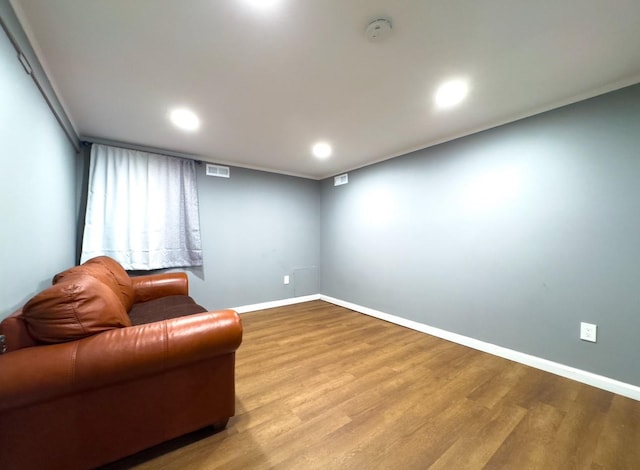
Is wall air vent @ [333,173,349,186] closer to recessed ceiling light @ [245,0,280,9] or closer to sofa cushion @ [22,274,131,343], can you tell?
recessed ceiling light @ [245,0,280,9]

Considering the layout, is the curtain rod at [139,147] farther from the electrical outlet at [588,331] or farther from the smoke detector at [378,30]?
the electrical outlet at [588,331]

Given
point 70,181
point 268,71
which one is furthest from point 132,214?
point 268,71

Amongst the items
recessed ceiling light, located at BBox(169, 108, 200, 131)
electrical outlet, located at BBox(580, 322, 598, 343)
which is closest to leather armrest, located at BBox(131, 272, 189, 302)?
recessed ceiling light, located at BBox(169, 108, 200, 131)

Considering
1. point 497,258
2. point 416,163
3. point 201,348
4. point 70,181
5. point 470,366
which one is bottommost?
point 470,366

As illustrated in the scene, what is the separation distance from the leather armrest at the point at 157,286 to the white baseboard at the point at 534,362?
264cm

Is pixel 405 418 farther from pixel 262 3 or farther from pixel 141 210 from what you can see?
pixel 141 210

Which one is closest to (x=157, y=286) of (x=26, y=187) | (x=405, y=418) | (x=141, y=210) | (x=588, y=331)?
(x=141, y=210)

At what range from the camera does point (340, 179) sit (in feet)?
13.5

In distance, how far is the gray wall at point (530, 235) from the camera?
5.82 feet

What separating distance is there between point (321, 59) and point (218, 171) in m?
2.49

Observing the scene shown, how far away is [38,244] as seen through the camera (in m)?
1.67

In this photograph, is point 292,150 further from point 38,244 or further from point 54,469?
point 54,469

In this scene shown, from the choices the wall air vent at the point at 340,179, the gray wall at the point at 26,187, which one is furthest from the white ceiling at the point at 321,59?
the wall air vent at the point at 340,179

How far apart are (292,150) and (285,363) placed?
2.44m
